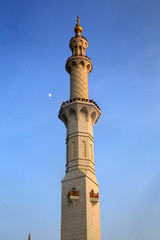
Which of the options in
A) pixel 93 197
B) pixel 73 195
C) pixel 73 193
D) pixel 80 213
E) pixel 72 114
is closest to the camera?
pixel 80 213

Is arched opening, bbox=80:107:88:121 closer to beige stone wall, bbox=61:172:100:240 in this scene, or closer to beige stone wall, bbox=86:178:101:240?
beige stone wall, bbox=61:172:100:240

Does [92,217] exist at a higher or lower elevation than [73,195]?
lower

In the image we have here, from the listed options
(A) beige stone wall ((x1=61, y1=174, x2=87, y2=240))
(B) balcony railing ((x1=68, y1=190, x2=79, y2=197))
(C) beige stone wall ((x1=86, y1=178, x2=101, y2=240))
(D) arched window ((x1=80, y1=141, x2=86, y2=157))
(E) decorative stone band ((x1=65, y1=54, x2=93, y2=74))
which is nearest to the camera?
(A) beige stone wall ((x1=61, y1=174, x2=87, y2=240))

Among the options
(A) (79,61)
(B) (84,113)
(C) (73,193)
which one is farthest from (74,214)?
(A) (79,61)

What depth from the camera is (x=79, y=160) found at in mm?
38500

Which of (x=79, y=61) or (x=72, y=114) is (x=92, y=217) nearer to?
(x=72, y=114)

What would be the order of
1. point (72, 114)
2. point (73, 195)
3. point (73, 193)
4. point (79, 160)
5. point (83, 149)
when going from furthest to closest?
point (72, 114) → point (83, 149) → point (79, 160) → point (73, 193) → point (73, 195)

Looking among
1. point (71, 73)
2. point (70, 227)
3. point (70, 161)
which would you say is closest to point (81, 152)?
point (70, 161)

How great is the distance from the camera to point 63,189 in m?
37.6

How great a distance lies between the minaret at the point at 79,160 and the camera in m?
34.6

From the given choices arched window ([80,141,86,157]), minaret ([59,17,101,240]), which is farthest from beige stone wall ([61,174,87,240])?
arched window ([80,141,86,157])

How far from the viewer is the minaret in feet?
113

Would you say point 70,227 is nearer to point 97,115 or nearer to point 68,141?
point 68,141

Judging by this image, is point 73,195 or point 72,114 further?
point 72,114
